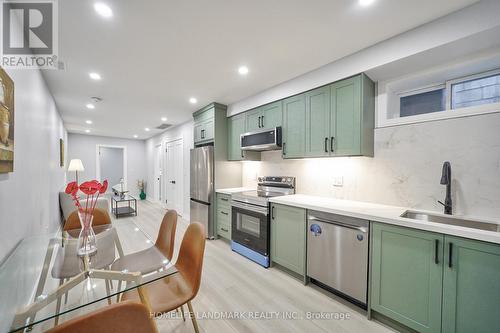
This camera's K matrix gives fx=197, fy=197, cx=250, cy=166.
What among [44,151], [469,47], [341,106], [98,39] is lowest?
[44,151]

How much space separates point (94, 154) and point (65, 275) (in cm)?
729

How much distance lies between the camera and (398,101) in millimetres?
2201

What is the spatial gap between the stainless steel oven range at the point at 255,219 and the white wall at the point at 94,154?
21.1 ft

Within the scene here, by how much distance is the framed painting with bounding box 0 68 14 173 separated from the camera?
1242 millimetres

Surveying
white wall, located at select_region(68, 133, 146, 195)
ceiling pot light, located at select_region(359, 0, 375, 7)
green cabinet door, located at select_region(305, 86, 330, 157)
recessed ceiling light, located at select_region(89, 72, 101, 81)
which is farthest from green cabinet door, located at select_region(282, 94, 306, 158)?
white wall, located at select_region(68, 133, 146, 195)

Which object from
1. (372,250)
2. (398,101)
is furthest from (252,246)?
(398,101)

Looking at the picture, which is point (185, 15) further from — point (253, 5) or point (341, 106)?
point (341, 106)

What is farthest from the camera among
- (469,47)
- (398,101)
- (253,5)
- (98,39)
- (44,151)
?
(44,151)

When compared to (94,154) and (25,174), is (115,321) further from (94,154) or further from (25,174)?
(94,154)

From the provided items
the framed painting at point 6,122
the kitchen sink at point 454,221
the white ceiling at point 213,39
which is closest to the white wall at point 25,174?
the framed painting at point 6,122

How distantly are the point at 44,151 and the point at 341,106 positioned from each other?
3900 millimetres

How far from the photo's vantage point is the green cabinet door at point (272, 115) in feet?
9.46

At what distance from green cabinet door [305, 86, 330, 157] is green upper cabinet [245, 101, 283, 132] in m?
0.48

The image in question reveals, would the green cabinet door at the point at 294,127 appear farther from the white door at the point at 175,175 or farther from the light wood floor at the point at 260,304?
the white door at the point at 175,175
